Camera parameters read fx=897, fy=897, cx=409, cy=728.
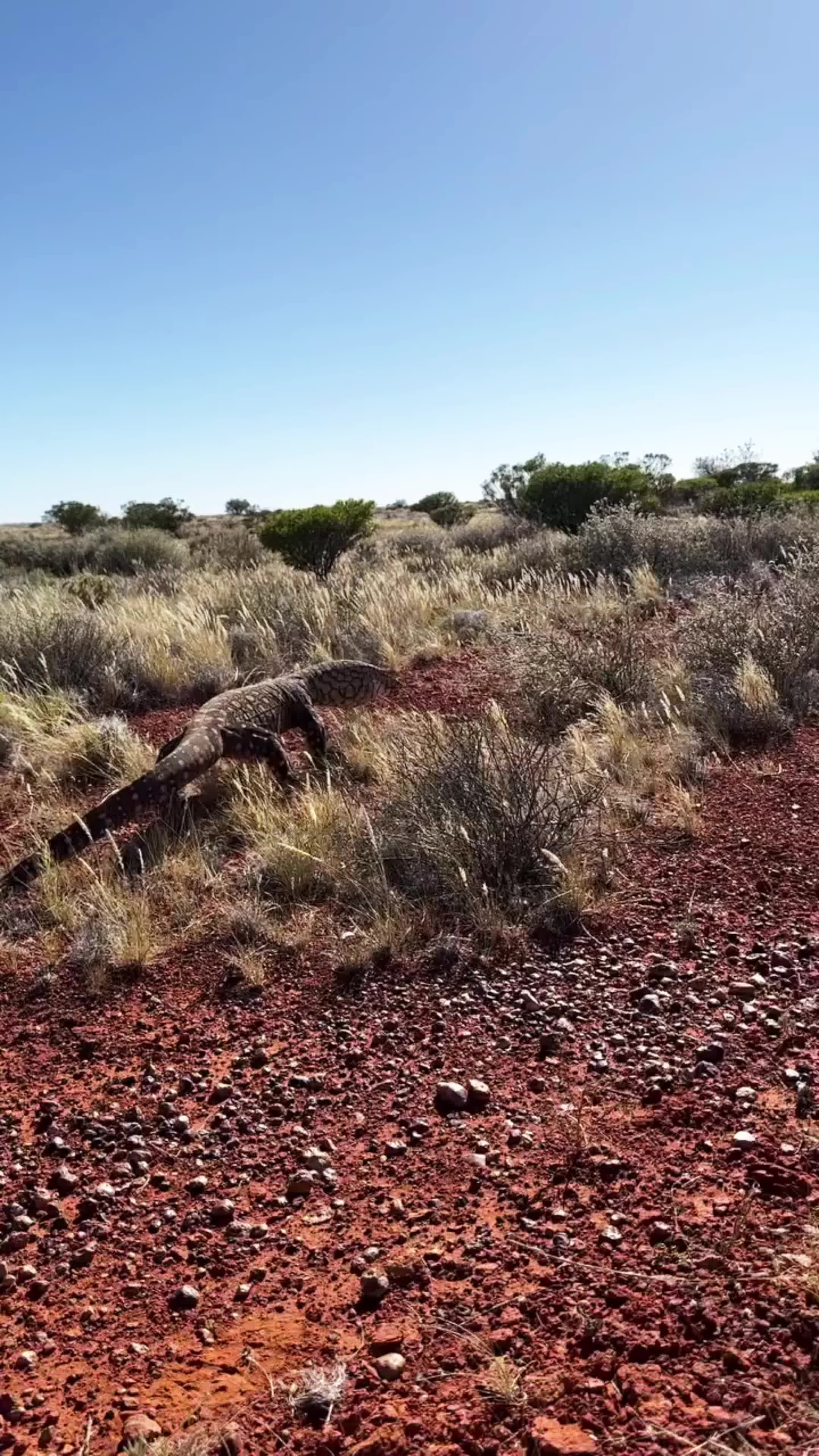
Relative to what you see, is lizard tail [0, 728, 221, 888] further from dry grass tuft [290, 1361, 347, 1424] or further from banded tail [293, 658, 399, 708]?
dry grass tuft [290, 1361, 347, 1424]

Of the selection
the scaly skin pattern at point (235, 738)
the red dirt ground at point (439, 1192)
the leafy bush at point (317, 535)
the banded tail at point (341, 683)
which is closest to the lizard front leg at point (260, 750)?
the scaly skin pattern at point (235, 738)

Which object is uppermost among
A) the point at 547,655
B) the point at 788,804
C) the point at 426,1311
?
the point at 547,655

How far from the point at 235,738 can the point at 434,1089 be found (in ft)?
11.9

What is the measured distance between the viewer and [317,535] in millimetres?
17281

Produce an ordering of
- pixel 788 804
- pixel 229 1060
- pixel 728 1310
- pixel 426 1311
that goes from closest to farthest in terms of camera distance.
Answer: pixel 728 1310
pixel 426 1311
pixel 229 1060
pixel 788 804

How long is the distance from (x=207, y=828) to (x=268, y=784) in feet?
1.70

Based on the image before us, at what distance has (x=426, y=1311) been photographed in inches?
88.0

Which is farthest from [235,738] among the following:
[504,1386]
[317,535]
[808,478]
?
[808,478]

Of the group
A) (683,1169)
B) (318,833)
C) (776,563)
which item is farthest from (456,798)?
(776,563)

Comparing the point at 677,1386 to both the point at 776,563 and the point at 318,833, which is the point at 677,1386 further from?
the point at 776,563

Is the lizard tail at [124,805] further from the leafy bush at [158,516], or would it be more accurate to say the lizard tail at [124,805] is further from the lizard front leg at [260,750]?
the leafy bush at [158,516]

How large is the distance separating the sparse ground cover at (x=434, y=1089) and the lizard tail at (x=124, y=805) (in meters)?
0.19

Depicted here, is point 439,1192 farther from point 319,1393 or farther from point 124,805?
point 124,805

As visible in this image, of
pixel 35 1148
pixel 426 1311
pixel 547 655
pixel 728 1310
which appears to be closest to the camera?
pixel 728 1310
